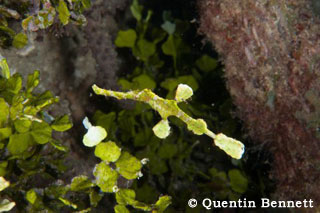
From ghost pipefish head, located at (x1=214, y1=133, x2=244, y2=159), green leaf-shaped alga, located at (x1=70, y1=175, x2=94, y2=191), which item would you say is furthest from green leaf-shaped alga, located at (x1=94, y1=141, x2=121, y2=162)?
ghost pipefish head, located at (x1=214, y1=133, x2=244, y2=159)

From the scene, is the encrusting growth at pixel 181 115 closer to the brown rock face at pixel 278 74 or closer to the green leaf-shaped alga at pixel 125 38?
the brown rock face at pixel 278 74

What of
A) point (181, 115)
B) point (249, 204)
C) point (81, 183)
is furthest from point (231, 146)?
point (249, 204)

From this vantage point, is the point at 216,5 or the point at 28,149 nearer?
the point at 28,149

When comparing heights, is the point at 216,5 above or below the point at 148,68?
above

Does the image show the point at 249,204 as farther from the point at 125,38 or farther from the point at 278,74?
the point at 125,38

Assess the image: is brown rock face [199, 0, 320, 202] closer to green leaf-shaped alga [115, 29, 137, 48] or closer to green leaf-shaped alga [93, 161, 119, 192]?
green leaf-shaped alga [115, 29, 137, 48]

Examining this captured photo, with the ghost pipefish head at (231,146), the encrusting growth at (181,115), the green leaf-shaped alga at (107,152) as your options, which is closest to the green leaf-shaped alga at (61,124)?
the green leaf-shaped alga at (107,152)

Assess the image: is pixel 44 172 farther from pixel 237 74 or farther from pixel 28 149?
pixel 237 74

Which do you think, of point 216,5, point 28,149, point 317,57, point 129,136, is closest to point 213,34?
point 216,5
